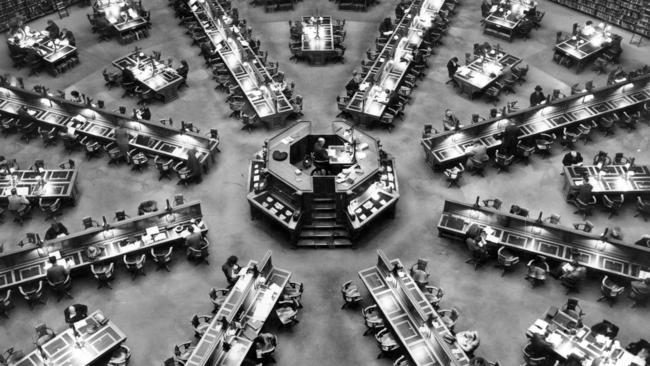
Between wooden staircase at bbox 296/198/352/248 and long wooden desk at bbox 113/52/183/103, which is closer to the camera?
wooden staircase at bbox 296/198/352/248

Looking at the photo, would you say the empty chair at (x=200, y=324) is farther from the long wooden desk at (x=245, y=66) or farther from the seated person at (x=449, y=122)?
the seated person at (x=449, y=122)

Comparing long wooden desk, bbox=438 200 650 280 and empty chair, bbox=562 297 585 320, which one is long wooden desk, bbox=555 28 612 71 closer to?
long wooden desk, bbox=438 200 650 280

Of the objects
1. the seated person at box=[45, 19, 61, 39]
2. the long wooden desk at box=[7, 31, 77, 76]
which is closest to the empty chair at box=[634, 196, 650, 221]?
the long wooden desk at box=[7, 31, 77, 76]

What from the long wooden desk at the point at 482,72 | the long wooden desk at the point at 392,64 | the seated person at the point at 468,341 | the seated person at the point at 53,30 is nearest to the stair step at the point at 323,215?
the long wooden desk at the point at 392,64

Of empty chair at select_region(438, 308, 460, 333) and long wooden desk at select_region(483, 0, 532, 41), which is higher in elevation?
long wooden desk at select_region(483, 0, 532, 41)

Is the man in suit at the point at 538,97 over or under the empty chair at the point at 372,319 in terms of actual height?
over

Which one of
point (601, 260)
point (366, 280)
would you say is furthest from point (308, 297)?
point (601, 260)

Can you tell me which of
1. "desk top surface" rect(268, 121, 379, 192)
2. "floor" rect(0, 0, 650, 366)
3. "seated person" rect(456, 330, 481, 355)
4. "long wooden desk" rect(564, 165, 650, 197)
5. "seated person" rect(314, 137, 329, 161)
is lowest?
"floor" rect(0, 0, 650, 366)

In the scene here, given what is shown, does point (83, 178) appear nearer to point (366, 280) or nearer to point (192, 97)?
point (192, 97)
